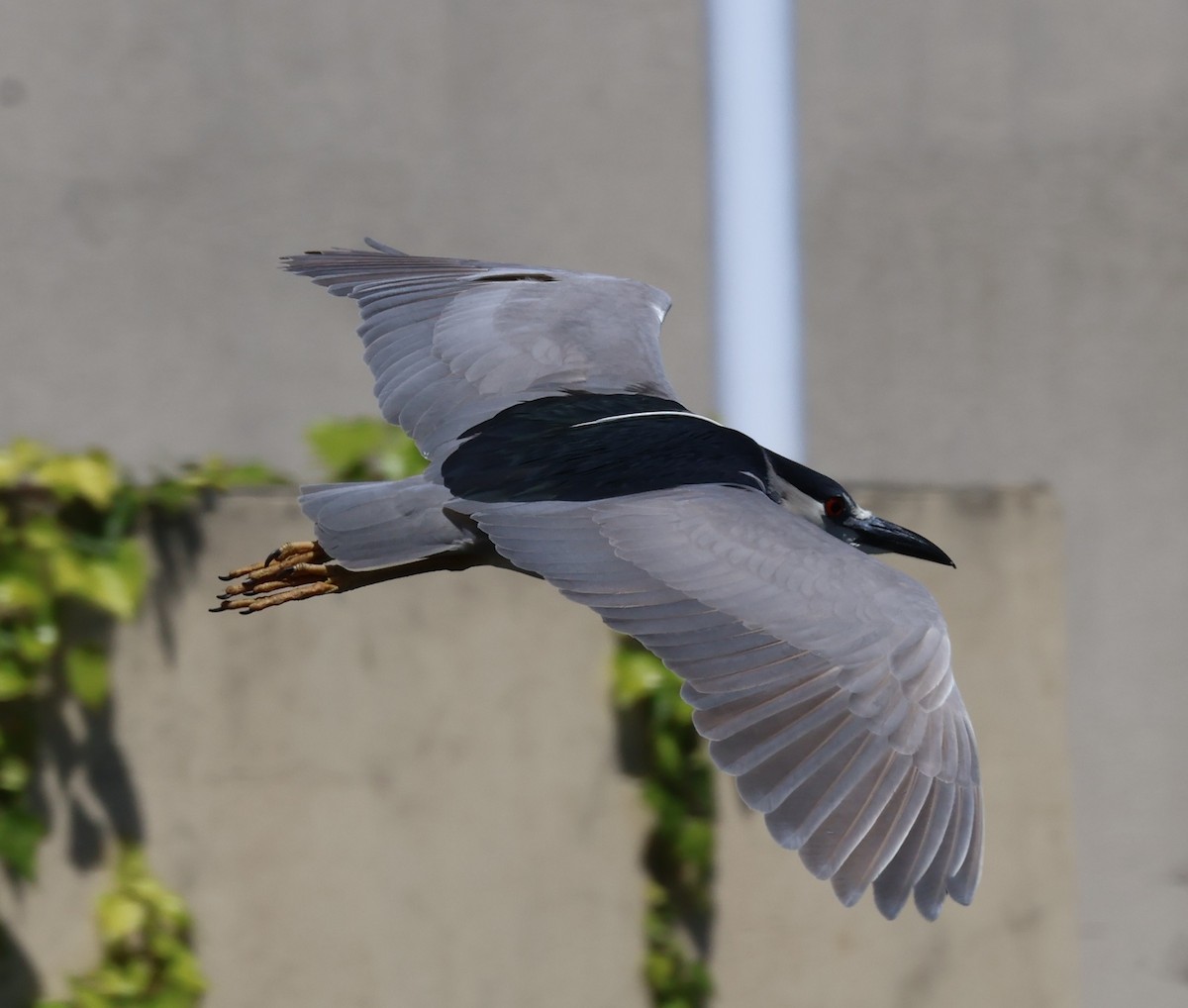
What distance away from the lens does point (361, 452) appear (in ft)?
16.2

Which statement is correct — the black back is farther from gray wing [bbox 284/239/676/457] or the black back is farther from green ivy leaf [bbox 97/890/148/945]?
green ivy leaf [bbox 97/890/148/945]

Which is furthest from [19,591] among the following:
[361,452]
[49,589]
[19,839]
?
[361,452]

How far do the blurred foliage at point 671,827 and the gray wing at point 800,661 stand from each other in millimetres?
1400

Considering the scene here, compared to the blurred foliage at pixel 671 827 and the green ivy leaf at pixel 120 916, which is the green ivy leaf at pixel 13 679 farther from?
the blurred foliage at pixel 671 827

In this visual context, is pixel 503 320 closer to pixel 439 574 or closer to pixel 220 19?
pixel 439 574

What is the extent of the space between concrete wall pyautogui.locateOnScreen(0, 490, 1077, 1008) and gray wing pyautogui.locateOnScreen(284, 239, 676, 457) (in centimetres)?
56

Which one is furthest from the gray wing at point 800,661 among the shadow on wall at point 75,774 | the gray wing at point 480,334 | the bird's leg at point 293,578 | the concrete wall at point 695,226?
the concrete wall at point 695,226

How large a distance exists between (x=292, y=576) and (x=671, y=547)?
3.22 feet

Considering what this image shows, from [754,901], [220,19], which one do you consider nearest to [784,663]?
[754,901]

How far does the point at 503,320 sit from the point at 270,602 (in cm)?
93

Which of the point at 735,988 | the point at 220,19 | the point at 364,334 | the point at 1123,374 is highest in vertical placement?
the point at 220,19

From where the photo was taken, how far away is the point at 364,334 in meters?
4.52

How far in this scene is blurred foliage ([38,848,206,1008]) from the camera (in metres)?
4.34

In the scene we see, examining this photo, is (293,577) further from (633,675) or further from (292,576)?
(633,675)
